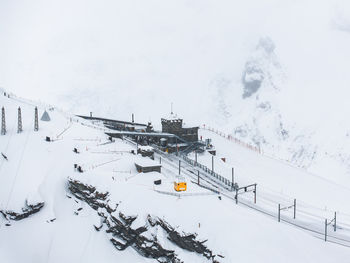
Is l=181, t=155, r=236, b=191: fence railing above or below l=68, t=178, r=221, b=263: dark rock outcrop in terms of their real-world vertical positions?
above

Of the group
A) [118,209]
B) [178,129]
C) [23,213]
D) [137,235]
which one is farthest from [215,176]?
[23,213]

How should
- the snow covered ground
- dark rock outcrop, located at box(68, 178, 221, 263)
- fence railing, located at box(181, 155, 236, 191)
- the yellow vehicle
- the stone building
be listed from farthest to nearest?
the stone building
fence railing, located at box(181, 155, 236, 191)
the yellow vehicle
dark rock outcrop, located at box(68, 178, 221, 263)
the snow covered ground

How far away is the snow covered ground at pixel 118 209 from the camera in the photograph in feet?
144

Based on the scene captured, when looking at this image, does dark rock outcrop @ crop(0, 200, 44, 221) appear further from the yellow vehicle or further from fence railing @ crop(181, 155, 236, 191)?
fence railing @ crop(181, 155, 236, 191)

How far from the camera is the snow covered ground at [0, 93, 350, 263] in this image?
4381cm

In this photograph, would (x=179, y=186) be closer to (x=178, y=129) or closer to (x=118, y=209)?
(x=118, y=209)

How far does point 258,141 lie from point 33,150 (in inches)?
4232

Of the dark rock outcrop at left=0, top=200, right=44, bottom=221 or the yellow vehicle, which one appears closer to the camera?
the yellow vehicle

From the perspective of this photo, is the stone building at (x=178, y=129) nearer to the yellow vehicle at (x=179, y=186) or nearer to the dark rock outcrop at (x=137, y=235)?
the dark rock outcrop at (x=137, y=235)

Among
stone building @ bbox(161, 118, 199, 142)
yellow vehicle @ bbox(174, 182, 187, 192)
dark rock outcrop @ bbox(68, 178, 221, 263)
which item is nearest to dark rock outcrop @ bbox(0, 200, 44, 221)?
dark rock outcrop @ bbox(68, 178, 221, 263)

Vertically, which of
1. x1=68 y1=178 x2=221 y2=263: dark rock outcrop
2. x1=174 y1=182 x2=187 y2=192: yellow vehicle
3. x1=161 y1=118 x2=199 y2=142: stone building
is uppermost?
x1=161 y1=118 x2=199 y2=142: stone building

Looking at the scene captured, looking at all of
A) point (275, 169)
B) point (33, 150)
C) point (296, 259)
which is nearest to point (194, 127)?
point (275, 169)

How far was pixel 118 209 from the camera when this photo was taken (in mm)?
50375

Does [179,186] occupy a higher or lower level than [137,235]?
higher
